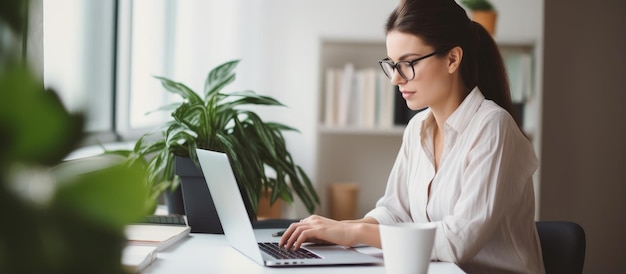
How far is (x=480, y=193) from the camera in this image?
153 centimetres

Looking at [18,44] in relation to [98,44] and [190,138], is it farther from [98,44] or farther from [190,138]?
[98,44]

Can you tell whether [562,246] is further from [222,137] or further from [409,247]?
[222,137]

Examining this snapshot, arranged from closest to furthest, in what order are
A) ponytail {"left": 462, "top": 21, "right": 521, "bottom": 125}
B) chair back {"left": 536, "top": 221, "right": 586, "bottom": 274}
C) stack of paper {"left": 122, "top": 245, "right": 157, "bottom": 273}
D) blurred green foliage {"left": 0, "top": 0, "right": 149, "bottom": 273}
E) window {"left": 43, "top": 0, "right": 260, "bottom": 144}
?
blurred green foliage {"left": 0, "top": 0, "right": 149, "bottom": 273} < stack of paper {"left": 122, "top": 245, "right": 157, "bottom": 273} < chair back {"left": 536, "top": 221, "right": 586, "bottom": 274} < ponytail {"left": 462, "top": 21, "right": 521, "bottom": 125} < window {"left": 43, "top": 0, "right": 260, "bottom": 144}

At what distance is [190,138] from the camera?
74.4 inches

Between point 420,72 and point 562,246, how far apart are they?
1.67 feet

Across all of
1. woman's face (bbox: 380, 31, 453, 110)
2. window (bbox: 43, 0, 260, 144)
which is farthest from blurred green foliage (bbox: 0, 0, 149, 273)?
window (bbox: 43, 0, 260, 144)

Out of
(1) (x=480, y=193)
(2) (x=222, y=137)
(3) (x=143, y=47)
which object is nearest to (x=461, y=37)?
(1) (x=480, y=193)

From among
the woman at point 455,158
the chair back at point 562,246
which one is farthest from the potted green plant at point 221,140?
the chair back at point 562,246

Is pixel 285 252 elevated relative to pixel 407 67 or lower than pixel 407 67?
lower

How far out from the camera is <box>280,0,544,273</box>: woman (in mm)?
1501

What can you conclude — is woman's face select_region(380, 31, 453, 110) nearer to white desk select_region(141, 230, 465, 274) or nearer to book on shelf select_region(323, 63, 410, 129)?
white desk select_region(141, 230, 465, 274)

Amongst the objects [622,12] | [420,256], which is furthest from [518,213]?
[622,12]

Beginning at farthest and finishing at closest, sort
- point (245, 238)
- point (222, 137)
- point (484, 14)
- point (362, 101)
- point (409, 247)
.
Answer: point (362, 101)
point (484, 14)
point (222, 137)
point (245, 238)
point (409, 247)

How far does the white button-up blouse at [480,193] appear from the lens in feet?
4.95
